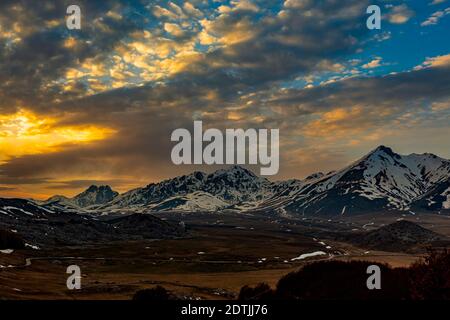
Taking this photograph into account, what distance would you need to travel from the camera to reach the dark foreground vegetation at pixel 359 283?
49625 millimetres

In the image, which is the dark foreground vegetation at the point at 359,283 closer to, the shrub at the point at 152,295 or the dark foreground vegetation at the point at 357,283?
the dark foreground vegetation at the point at 357,283

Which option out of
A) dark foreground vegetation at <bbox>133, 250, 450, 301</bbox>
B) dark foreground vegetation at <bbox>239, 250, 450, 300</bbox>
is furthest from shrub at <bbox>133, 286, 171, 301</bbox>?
dark foreground vegetation at <bbox>239, 250, 450, 300</bbox>

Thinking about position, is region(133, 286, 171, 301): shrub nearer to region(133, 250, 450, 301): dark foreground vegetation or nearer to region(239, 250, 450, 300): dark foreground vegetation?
region(133, 250, 450, 301): dark foreground vegetation

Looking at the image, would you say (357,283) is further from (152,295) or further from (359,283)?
(152,295)

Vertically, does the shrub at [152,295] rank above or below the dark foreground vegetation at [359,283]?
below

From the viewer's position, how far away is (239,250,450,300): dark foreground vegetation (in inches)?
1954

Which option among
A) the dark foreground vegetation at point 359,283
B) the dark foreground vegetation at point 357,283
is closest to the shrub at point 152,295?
the dark foreground vegetation at point 357,283

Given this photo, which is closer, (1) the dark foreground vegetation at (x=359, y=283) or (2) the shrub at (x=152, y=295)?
(1) the dark foreground vegetation at (x=359, y=283)

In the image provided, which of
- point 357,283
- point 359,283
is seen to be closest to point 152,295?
point 357,283
